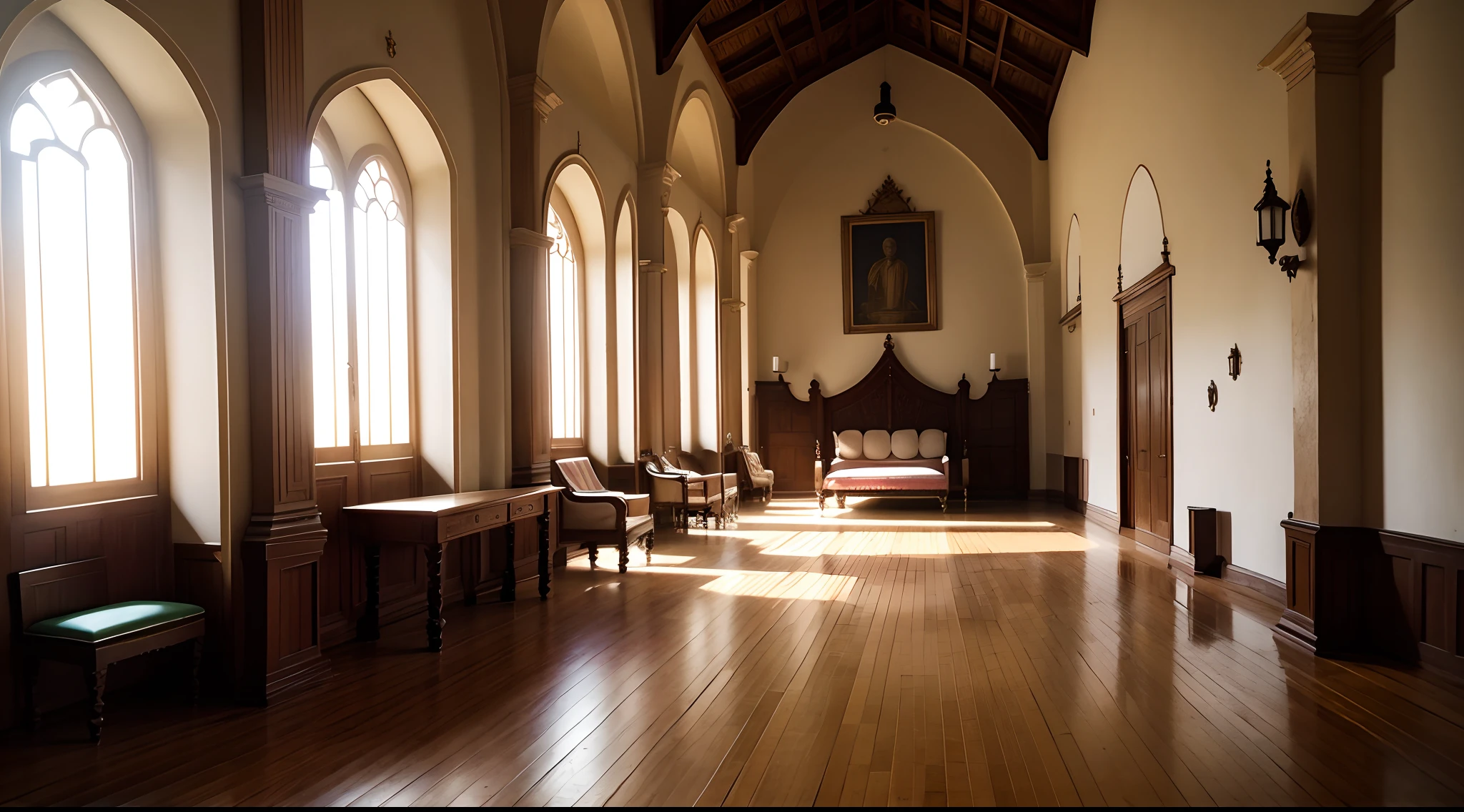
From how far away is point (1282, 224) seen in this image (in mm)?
5055

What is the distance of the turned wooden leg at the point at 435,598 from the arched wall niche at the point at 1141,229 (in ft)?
22.4

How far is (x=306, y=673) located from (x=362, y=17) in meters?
3.78

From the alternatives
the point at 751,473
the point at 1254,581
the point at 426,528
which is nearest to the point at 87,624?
the point at 426,528

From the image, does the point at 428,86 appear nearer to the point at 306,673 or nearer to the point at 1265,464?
the point at 306,673

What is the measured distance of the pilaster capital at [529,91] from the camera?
21.7 ft

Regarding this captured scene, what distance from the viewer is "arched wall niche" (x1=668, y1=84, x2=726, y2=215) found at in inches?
480

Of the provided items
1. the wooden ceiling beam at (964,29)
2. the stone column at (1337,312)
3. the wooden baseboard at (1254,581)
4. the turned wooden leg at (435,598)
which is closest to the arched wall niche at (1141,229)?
the wooden baseboard at (1254,581)

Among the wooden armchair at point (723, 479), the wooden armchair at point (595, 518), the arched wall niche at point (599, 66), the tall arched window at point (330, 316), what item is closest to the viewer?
the tall arched window at point (330, 316)

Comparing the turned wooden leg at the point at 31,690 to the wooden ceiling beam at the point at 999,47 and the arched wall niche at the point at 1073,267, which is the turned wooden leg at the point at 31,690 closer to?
the arched wall niche at the point at 1073,267

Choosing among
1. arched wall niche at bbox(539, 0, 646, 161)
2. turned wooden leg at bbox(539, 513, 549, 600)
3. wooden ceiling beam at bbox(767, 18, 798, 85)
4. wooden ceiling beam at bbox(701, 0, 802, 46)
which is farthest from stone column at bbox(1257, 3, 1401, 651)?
wooden ceiling beam at bbox(767, 18, 798, 85)

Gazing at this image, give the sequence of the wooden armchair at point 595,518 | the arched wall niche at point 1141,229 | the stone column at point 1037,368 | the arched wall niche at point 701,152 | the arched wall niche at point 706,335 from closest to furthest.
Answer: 1. the wooden armchair at point 595,518
2. the arched wall niche at point 1141,229
3. the arched wall niche at point 701,152
4. the arched wall niche at point 706,335
5. the stone column at point 1037,368

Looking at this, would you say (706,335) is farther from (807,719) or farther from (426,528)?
(807,719)

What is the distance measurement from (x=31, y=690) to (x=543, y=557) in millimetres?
3233

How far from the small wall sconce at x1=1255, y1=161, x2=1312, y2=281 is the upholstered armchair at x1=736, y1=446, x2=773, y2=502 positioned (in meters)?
8.91
